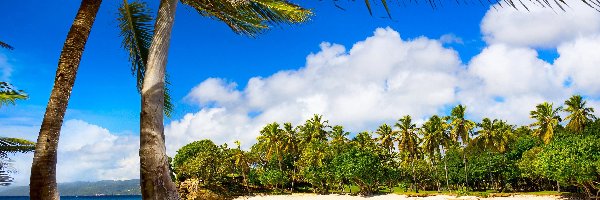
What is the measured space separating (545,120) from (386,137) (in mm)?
20790

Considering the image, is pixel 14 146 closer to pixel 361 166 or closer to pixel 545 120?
pixel 361 166

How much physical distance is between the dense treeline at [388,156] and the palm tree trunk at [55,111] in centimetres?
4353

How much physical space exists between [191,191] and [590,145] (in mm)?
38662

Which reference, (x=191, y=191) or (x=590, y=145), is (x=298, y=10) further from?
(x=191, y=191)

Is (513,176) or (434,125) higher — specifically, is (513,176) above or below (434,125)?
below

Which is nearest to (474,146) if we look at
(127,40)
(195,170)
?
Answer: (195,170)

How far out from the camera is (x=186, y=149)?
80.2 metres

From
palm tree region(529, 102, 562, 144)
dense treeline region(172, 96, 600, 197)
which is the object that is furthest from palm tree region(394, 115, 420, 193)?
palm tree region(529, 102, 562, 144)

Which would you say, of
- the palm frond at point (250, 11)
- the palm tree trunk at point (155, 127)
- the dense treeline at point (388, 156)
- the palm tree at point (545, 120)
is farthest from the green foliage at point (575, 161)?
the palm tree trunk at point (155, 127)

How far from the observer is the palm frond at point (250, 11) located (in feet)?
14.6

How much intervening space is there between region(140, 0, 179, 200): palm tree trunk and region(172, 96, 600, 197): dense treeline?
43619mm

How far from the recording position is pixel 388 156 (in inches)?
2263

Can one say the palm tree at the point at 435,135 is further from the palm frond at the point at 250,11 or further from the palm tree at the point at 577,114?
the palm frond at the point at 250,11

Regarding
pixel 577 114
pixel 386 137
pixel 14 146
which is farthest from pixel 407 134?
pixel 14 146
